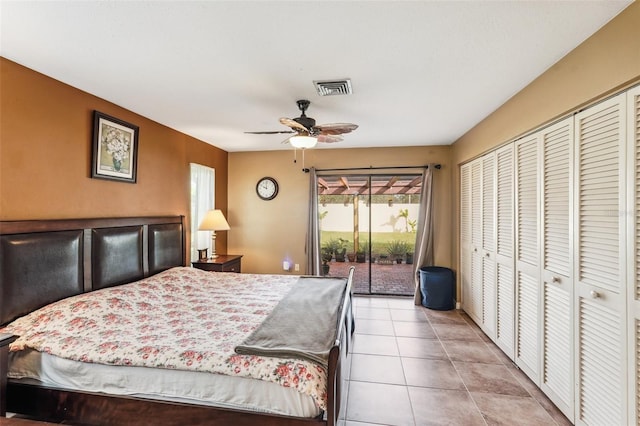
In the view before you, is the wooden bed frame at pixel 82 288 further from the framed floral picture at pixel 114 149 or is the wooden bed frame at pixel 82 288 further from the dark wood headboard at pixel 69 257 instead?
the framed floral picture at pixel 114 149

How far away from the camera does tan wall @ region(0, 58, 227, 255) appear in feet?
6.61

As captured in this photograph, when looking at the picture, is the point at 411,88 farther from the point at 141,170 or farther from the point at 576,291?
the point at 141,170

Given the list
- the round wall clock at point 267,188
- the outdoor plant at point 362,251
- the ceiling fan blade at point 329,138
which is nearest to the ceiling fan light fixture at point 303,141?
the ceiling fan blade at point 329,138

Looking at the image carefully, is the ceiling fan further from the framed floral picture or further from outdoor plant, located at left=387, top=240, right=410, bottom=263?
outdoor plant, located at left=387, top=240, right=410, bottom=263

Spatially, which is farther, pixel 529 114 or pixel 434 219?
pixel 434 219

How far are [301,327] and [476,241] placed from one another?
8.88 ft

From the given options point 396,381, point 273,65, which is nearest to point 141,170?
point 273,65

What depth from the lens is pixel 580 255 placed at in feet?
6.22

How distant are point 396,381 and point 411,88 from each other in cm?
245

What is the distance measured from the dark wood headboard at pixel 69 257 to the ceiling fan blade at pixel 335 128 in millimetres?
2088

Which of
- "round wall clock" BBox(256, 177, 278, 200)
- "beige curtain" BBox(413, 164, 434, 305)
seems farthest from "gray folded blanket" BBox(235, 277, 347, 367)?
"round wall clock" BBox(256, 177, 278, 200)

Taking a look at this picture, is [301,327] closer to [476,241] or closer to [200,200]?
[476,241]

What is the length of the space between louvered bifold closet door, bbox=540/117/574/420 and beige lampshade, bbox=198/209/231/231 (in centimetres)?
358

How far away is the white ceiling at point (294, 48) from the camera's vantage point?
4.99 feet
